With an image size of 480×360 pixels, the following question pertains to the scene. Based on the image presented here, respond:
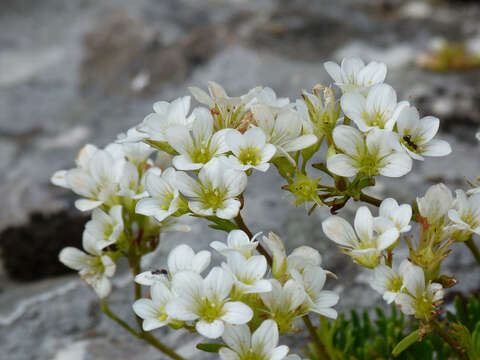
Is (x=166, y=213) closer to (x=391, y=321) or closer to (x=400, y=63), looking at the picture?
(x=391, y=321)

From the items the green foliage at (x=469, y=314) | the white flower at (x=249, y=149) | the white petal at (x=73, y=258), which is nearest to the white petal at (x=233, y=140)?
the white flower at (x=249, y=149)

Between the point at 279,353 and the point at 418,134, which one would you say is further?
the point at 418,134

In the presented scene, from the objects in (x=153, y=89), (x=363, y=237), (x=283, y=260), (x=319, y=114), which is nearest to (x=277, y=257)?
(x=283, y=260)

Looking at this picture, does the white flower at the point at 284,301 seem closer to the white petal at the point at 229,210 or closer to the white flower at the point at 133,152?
the white petal at the point at 229,210

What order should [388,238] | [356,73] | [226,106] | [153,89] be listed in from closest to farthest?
1. [388,238]
2. [226,106]
3. [356,73]
4. [153,89]

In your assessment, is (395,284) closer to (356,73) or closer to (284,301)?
(284,301)

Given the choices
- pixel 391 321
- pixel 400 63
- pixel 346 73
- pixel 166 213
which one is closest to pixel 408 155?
pixel 346 73

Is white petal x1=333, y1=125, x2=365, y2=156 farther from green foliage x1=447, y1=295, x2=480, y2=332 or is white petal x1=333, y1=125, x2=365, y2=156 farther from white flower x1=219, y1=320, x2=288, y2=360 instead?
green foliage x1=447, y1=295, x2=480, y2=332
